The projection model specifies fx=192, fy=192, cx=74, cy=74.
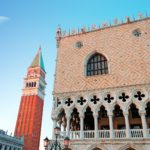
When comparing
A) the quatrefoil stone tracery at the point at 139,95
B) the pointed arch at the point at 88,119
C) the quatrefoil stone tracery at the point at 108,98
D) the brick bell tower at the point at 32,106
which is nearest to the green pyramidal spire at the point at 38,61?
the brick bell tower at the point at 32,106

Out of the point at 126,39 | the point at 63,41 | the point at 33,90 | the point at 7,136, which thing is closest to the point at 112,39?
the point at 126,39

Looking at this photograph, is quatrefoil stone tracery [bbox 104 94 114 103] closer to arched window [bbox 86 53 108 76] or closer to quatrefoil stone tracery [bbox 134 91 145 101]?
quatrefoil stone tracery [bbox 134 91 145 101]

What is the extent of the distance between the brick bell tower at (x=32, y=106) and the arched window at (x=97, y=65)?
26225 millimetres

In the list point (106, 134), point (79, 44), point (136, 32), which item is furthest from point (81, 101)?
point (136, 32)

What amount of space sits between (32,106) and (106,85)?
29.5 meters

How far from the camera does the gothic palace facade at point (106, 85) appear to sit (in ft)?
34.4

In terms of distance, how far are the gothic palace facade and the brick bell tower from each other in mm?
23951

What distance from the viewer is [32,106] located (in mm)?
38781

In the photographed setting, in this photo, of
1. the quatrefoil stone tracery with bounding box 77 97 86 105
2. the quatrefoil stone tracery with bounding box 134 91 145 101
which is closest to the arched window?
the quatrefoil stone tracery with bounding box 77 97 86 105

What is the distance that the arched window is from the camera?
42.2 feet

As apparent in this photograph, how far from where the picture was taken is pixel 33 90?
4141 centimetres

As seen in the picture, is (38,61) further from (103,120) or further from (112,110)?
(112,110)

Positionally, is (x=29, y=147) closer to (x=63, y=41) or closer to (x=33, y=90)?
(x=33, y=90)

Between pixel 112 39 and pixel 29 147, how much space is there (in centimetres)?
2795
